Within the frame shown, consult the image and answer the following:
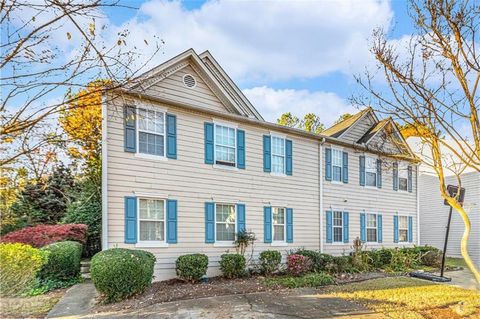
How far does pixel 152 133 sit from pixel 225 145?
288 cm

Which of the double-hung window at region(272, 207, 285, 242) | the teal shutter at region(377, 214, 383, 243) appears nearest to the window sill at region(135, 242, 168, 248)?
the double-hung window at region(272, 207, 285, 242)

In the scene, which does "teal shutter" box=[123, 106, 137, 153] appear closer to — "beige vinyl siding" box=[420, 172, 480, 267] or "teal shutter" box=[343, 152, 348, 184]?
"teal shutter" box=[343, 152, 348, 184]

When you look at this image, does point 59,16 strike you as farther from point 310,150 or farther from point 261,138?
point 310,150

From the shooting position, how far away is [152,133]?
36.9 feet

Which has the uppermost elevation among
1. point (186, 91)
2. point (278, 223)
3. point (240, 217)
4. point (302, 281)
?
point (186, 91)

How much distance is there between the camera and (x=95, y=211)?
572 inches

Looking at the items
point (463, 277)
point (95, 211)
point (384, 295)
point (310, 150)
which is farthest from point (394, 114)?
point (95, 211)

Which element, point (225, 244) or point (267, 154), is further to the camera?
point (267, 154)

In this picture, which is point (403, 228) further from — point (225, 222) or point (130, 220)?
point (130, 220)

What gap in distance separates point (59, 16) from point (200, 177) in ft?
28.2

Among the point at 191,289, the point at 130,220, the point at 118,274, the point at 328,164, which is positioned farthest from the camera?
the point at 328,164

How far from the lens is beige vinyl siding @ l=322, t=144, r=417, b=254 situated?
1622cm

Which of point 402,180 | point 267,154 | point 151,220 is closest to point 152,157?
point 151,220

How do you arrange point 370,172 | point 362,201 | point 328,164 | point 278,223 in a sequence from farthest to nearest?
point 370,172
point 362,201
point 328,164
point 278,223
